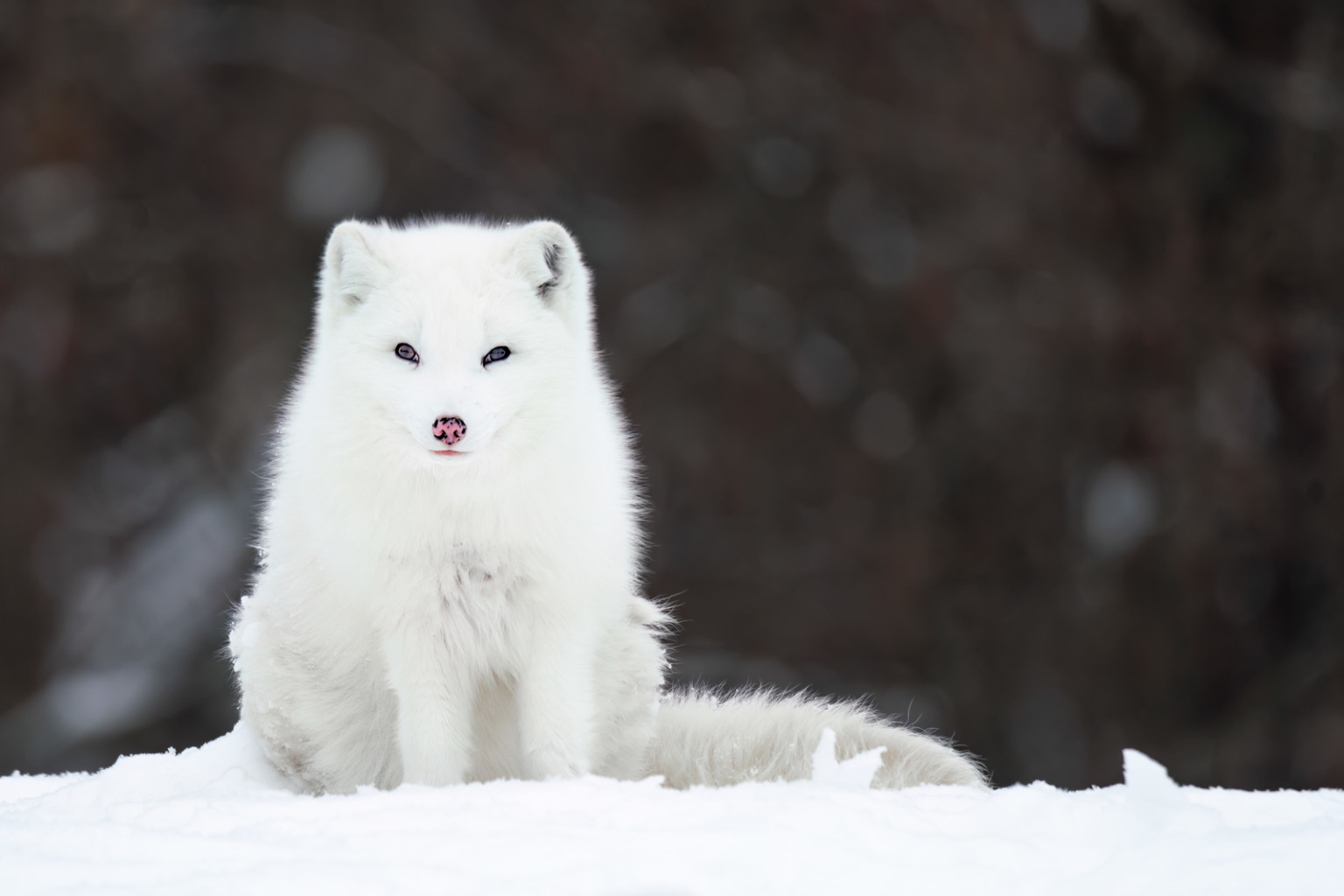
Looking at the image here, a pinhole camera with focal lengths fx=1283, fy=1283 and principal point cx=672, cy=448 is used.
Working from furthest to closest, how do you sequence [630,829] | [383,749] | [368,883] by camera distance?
[383,749]
[630,829]
[368,883]

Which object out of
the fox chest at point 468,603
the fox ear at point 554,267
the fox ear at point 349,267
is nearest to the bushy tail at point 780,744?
the fox chest at point 468,603

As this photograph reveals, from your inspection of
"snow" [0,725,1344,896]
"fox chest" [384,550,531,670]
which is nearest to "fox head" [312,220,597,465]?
"fox chest" [384,550,531,670]

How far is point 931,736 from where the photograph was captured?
Answer: 7.54 ft

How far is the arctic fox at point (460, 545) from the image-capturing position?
1.96 meters

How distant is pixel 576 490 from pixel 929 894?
947mm

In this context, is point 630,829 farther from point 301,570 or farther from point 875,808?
point 301,570

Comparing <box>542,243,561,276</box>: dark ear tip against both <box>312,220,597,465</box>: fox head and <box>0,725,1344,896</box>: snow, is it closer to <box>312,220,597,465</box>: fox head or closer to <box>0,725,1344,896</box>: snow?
<box>312,220,597,465</box>: fox head

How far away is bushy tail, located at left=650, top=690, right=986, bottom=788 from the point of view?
2164 millimetres

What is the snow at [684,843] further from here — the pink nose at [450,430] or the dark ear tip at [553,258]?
the dark ear tip at [553,258]

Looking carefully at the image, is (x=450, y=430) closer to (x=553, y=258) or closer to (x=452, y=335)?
(x=452, y=335)

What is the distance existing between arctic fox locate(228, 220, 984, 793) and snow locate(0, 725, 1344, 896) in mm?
360

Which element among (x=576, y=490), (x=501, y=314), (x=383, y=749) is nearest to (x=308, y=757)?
(x=383, y=749)

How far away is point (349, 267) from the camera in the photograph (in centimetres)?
204

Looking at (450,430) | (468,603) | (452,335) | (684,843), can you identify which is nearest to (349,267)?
(452,335)
